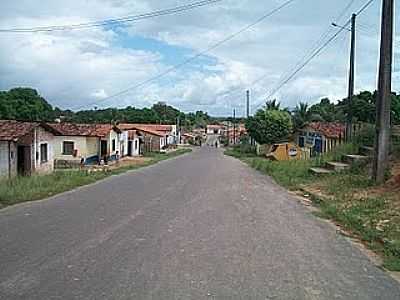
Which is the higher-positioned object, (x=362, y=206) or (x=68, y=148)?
(x=362, y=206)

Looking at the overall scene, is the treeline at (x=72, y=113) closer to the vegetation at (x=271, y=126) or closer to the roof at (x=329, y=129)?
the vegetation at (x=271, y=126)

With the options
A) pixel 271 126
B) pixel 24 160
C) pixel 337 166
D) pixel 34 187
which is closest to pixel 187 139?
pixel 271 126

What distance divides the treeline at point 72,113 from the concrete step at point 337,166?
153 feet

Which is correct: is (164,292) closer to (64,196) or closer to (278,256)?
(278,256)

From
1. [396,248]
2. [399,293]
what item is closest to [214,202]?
[396,248]

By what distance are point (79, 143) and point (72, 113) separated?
6336 centimetres

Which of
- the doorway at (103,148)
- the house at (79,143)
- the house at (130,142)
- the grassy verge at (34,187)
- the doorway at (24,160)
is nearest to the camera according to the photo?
the grassy verge at (34,187)

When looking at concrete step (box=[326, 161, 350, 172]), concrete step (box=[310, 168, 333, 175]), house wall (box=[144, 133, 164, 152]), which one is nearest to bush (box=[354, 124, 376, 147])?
concrete step (box=[326, 161, 350, 172])

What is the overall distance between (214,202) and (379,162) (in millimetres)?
5317

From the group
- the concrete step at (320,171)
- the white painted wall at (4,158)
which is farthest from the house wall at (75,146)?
the concrete step at (320,171)

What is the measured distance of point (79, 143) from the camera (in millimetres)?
48562

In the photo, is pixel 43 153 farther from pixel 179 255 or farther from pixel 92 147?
pixel 179 255

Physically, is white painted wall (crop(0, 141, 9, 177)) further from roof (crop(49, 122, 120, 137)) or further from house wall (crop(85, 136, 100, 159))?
house wall (crop(85, 136, 100, 159))

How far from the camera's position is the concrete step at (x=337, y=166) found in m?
21.9
